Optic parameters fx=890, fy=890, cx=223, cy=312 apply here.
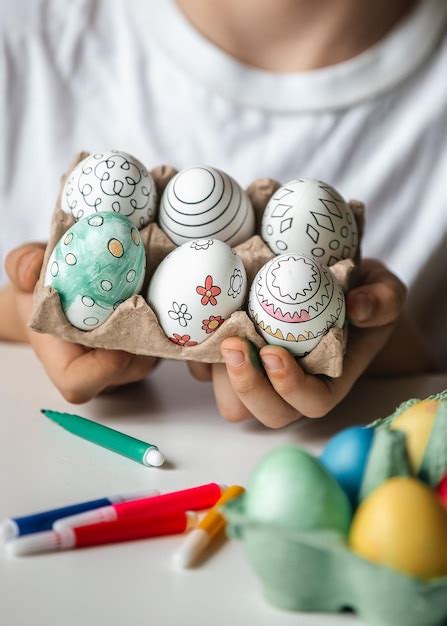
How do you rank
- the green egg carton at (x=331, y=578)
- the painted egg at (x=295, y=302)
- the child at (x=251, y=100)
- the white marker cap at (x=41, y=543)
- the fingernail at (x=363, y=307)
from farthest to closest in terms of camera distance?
the child at (x=251, y=100), the fingernail at (x=363, y=307), the painted egg at (x=295, y=302), the white marker cap at (x=41, y=543), the green egg carton at (x=331, y=578)

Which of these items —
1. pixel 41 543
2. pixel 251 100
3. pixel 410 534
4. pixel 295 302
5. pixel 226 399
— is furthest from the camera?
pixel 251 100

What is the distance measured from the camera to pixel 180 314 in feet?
2.37

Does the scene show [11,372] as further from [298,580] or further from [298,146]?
[298,146]

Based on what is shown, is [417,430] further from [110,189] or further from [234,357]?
[110,189]

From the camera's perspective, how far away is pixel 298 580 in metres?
0.50

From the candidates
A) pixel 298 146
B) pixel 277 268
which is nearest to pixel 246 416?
pixel 277 268

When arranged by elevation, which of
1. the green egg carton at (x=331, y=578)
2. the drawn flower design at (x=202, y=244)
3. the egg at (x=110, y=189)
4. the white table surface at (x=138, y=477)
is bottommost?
the white table surface at (x=138, y=477)

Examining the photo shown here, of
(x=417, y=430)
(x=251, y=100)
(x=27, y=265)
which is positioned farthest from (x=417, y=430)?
(x=251, y=100)

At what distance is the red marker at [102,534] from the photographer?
58 centimetres

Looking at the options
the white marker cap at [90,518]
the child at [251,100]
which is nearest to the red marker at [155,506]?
the white marker cap at [90,518]

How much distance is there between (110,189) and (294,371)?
0.75 feet

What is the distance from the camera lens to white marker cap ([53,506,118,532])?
0.60 meters

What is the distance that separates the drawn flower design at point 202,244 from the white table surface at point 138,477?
176 millimetres

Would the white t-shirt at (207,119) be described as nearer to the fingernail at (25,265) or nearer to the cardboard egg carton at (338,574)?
the fingernail at (25,265)
